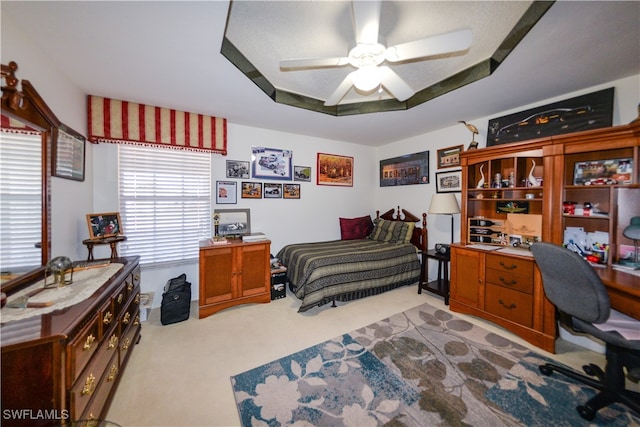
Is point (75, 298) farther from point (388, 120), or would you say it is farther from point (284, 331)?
point (388, 120)

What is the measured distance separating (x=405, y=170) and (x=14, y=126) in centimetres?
443

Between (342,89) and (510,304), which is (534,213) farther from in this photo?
(342,89)

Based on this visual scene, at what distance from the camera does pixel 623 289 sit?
1.58m

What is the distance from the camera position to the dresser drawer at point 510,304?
2.25 metres

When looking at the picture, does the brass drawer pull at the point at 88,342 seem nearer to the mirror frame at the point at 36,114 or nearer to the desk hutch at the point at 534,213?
the mirror frame at the point at 36,114

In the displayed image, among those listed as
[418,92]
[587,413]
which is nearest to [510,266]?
[587,413]

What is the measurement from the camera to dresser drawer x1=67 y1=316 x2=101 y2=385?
106 centimetres

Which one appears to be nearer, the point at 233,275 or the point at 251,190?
the point at 233,275

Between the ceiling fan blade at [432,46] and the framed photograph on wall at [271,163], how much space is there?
99.0 inches

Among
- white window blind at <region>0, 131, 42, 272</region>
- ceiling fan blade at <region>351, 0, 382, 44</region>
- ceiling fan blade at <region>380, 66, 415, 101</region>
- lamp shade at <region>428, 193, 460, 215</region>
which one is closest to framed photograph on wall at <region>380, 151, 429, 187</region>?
lamp shade at <region>428, 193, 460, 215</region>

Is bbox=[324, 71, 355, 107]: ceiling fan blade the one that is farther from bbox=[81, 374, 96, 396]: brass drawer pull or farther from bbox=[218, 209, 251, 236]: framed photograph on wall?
bbox=[81, 374, 96, 396]: brass drawer pull

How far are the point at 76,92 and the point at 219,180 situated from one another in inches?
62.7

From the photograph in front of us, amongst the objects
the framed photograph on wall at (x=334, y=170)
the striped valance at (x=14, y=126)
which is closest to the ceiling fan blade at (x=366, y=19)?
the striped valance at (x=14, y=126)

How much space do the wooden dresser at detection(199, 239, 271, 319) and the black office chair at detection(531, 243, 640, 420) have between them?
279cm
